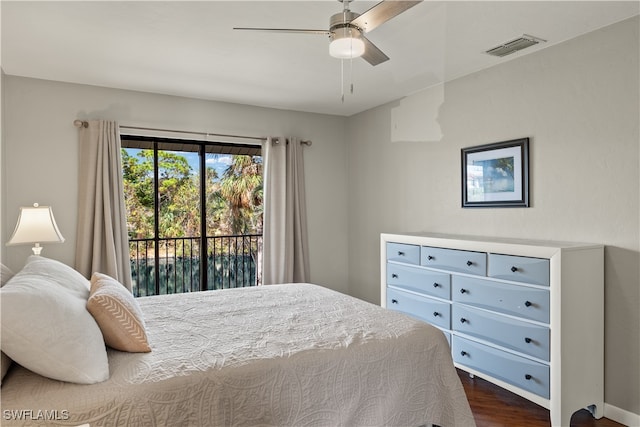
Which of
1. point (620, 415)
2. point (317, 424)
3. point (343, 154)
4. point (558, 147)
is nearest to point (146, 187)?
point (343, 154)

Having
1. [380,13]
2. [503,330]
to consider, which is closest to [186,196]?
[380,13]

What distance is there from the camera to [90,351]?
154 cm

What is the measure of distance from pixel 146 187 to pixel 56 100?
1.09m

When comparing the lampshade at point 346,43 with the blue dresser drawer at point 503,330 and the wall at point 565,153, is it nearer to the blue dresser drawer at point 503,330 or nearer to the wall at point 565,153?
the wall at point 565,153

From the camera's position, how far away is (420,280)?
350cm

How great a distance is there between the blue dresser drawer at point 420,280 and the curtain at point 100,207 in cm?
246

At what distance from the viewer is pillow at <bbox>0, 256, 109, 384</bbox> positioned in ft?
4.62

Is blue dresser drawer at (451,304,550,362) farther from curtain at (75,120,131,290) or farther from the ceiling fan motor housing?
curtain at (75,120,131,290)

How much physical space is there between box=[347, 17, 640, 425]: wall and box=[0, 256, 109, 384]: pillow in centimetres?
289

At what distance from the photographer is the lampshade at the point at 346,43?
2.18 metres

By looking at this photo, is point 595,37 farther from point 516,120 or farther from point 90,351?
point 90,351

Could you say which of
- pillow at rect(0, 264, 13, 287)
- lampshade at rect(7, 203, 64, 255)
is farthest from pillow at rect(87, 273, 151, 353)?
lampshade at rect(7, 203, 64, 255)

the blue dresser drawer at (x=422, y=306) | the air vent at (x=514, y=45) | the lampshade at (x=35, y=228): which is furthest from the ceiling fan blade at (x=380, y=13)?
the lampshade at (x=35, y=228)

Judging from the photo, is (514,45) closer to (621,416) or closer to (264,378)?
(621,416)
